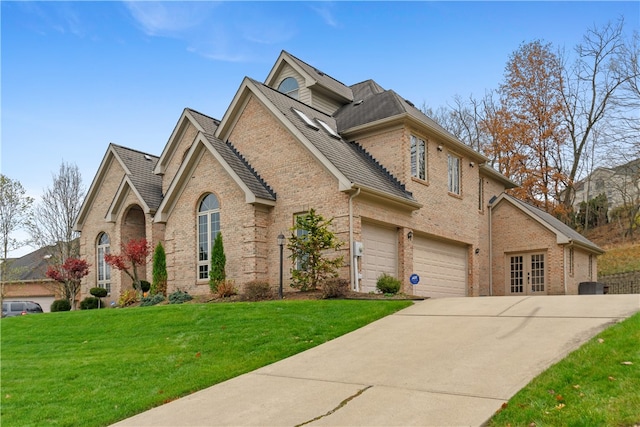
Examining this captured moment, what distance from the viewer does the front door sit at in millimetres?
23344

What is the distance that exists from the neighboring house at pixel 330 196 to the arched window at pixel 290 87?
0.17 ft

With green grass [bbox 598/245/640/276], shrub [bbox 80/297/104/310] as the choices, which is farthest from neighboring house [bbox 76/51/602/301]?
green grass [bbox 598/245/640/276]

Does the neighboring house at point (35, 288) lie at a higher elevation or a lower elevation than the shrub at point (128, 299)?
lower

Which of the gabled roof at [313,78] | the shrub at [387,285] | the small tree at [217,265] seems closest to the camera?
the shrub at [387,285]

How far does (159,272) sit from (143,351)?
429 inches

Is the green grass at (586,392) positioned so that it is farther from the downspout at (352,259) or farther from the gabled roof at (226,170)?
Answer: the gabled roof at (226,170)

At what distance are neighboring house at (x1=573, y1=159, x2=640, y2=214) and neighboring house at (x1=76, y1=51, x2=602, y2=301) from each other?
55.8 feet

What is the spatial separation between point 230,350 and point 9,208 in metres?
24.5

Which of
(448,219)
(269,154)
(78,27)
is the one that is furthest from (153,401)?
(448,219)

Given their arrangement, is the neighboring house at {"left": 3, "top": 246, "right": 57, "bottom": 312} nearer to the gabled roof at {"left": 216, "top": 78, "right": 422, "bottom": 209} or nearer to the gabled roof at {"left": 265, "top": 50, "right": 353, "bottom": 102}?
the gabled roof at {"left": 265, "top": 50, "right": 353, "bottom": 102}

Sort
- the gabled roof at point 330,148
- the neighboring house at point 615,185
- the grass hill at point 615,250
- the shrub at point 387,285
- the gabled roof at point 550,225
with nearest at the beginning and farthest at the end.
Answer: the shrub at point 387,285 < the gabled roof at point 330,148 < the gabled roof at point 550,225 < the grass hill at point 615,250 < the neighboring house at point 615,185

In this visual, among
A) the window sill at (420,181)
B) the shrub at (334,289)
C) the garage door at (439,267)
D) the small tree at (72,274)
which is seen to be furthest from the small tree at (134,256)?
the window sill at (420,181)

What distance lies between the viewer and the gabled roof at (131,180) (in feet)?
76.0

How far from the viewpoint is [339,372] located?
25.2ft
